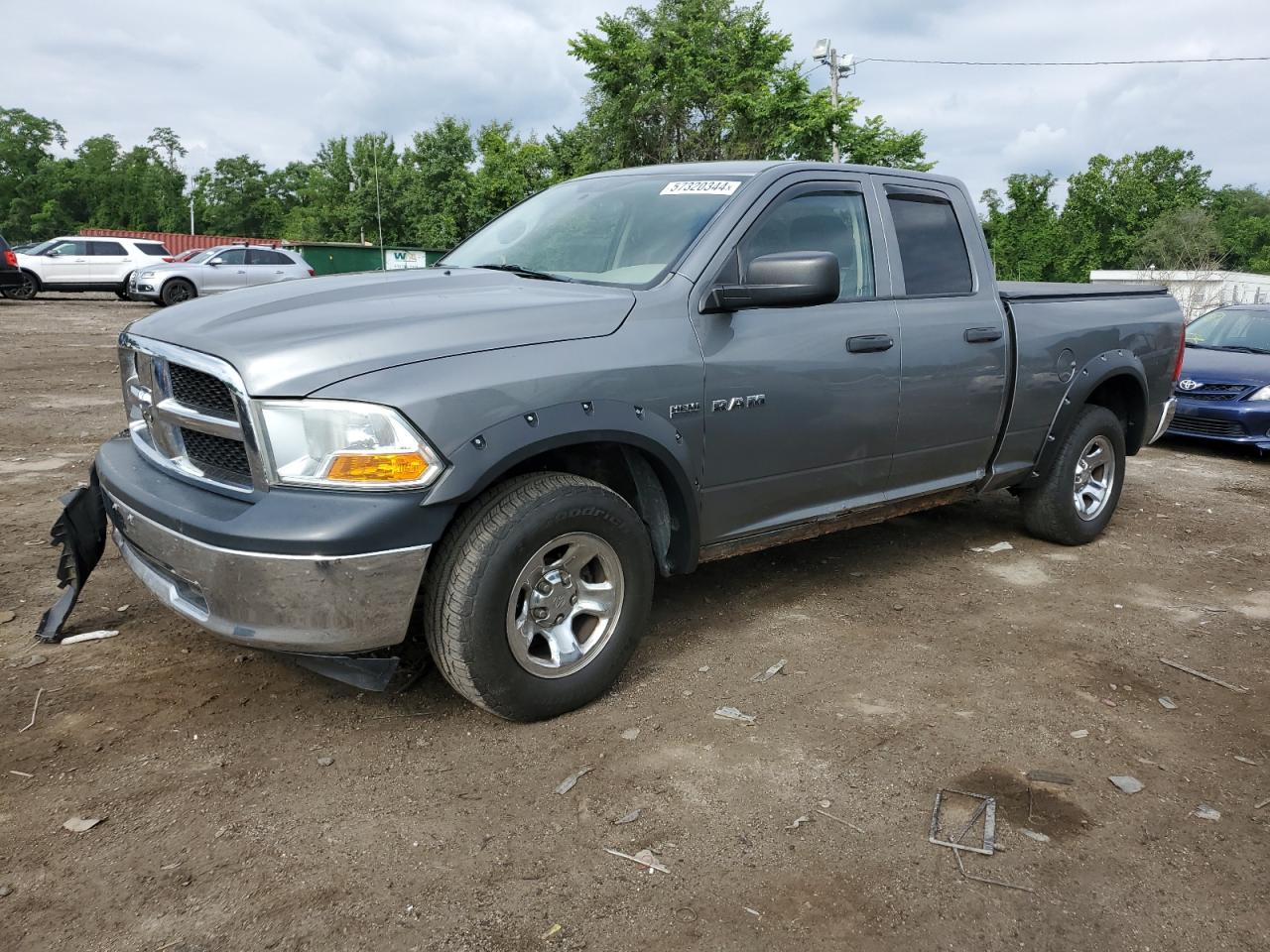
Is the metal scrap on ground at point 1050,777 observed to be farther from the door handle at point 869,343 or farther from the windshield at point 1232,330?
the windshield at point 1232,330

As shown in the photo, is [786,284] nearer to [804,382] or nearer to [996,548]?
[804,382]

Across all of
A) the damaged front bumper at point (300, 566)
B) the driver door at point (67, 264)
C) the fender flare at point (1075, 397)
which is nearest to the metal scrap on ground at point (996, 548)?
the fender flare at point (1075, 397)

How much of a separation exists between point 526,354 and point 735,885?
1622 mm

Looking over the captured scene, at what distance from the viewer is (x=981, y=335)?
4.53m

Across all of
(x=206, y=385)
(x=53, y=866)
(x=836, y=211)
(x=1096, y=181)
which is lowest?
(x=53, y=866)

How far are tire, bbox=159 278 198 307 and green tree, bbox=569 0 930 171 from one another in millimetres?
19170

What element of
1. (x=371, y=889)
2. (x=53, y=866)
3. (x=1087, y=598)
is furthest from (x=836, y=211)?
(x=53, y=866)

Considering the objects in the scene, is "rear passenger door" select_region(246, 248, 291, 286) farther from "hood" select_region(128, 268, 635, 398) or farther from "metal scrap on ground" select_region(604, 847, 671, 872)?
"metal scrap on ground" select_region(604, 847, 671, 872)

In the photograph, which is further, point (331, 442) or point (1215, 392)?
point (1215, 392)

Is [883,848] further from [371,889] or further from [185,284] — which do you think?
[185,284]

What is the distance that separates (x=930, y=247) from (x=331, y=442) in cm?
306

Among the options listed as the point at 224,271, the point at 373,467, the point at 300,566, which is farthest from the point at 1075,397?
the point at 224,271

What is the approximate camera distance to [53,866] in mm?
2416

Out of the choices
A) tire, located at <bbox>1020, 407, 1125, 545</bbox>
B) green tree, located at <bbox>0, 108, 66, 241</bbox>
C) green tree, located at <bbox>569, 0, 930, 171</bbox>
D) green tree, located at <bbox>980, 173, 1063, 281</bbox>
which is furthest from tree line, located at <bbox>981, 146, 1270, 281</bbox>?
green tree, located at <bbox>0, 108, 66, 241</bbox>
